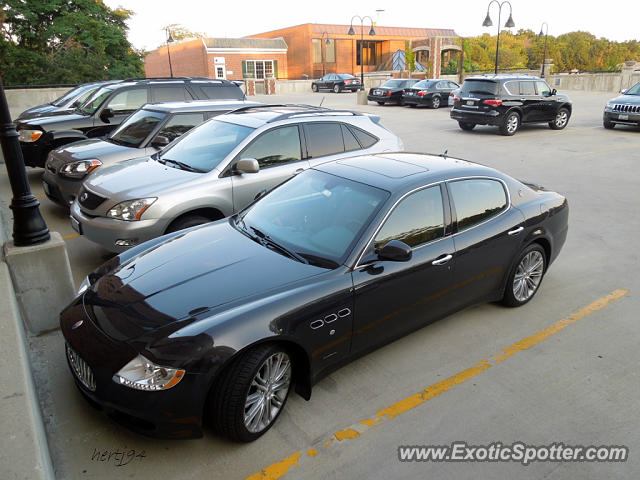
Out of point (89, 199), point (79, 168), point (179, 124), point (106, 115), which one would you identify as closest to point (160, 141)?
point (179, 124)

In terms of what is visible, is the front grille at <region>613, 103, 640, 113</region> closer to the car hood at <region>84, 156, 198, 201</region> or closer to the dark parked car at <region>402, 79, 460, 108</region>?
the dark parked car at <region>402, 79, 460, 108</region>

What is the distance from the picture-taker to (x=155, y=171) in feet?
19.7

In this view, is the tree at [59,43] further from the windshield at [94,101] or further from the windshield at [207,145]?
the windshield at [207,145]

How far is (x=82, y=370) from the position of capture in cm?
318

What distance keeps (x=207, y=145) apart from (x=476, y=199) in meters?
3.56

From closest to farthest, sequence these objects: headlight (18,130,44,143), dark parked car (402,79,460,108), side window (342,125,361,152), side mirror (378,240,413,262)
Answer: side mirror (378,240,413,262)
side window (342,125,361,152)
headlight (18,130,44,143)
dark parked car (402,79,460,108)

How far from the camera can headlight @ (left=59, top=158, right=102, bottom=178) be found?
7238 mm

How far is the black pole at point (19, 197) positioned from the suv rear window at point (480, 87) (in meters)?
14.9

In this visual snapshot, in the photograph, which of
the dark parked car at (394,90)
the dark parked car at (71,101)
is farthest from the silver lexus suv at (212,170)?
the dark parked car at (394,90)

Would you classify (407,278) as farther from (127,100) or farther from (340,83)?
(340,83)

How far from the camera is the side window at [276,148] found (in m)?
6.21

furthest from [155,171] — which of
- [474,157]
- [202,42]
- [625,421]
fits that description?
[202,42]

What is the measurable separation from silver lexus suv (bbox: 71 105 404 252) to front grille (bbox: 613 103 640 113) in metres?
13.5

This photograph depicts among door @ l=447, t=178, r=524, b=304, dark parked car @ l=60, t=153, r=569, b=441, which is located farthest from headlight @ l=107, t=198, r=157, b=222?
door @ l=447, t=178, r=524, b=304
